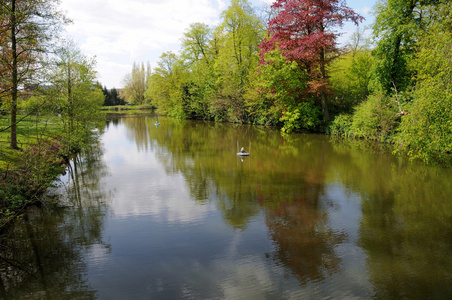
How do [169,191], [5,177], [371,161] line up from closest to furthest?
[5,177] → [169,191] → [371,161]

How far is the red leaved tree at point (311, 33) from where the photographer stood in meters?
23.3

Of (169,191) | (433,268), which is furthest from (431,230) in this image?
(169,191)

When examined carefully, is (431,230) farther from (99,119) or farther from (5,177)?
(99,119)

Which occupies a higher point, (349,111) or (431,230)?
(349,111)

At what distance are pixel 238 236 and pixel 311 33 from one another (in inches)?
844

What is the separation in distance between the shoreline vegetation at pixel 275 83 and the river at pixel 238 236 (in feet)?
4.30

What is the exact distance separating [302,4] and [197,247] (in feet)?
74.8

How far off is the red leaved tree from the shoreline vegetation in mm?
85

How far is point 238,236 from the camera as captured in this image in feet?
24.7

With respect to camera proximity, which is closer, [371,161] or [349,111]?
[371,161]

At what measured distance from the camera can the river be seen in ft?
18.4

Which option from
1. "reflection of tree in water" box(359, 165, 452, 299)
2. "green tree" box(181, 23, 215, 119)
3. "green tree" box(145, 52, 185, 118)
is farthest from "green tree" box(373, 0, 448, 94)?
"green tree" box(145, 52, 185, 118)

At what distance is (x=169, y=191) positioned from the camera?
11281 mm

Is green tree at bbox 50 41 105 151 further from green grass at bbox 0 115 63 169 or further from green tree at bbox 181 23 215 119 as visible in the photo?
green tree at bbox 181 23 215 119
